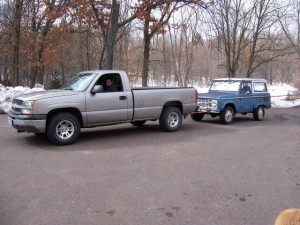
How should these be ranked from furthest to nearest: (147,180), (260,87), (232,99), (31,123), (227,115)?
1. (260,87)
2. (232,99)
3. (227,115)
4. (31,123)
5. (147,180)

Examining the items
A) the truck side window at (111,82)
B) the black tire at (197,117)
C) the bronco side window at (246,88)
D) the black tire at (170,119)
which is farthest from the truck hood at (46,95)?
the bronco side window at (246,88)

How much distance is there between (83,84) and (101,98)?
0.63m

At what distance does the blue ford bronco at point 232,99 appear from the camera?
1352 cm

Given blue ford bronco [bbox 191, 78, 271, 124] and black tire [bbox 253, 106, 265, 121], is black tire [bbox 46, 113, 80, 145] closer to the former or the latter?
blue ford bronco [bbox 191, 78, 271, 124]

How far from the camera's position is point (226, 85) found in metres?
15.0

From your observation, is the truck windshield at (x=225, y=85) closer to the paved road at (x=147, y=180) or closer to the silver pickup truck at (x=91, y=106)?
the silver pickup truck at (x=91, y=106)

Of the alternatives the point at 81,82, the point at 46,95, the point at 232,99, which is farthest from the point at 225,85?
the point at 46,95

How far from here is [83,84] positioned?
9.44 meters

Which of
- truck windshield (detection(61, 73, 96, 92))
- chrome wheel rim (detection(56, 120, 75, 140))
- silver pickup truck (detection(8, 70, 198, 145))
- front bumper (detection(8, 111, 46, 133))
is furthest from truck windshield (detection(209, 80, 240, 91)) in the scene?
front bumper (detection(8, 111, 46, 133))

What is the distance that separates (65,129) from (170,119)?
3717 mm

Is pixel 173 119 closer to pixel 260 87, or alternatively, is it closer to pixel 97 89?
pixel 97 89

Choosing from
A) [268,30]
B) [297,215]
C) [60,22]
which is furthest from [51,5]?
[297,215]

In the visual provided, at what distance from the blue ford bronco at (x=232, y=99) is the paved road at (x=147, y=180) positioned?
3613 mm

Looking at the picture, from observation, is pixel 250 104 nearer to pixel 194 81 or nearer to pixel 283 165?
pixel 283 165
